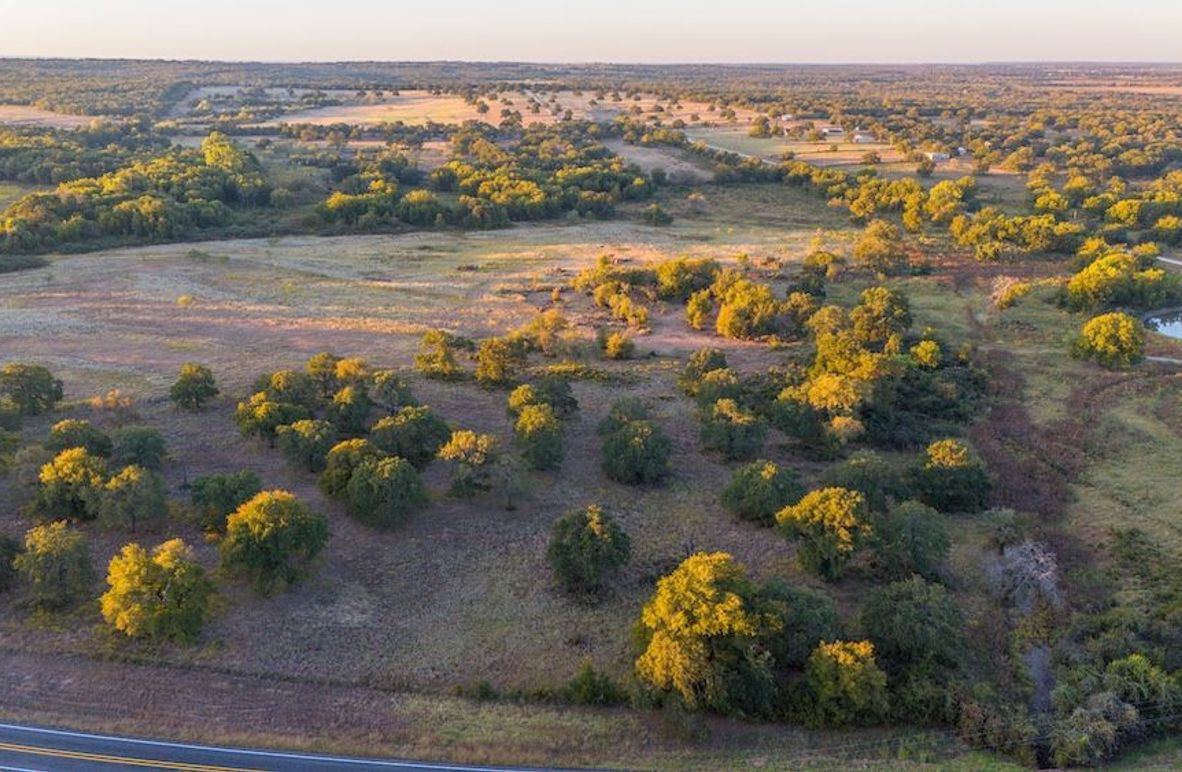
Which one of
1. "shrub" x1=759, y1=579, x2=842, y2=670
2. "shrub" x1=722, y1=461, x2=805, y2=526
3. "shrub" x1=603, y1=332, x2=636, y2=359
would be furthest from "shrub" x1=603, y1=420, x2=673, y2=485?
"shrub" x1=603, y1=332, x2=636, y2=359

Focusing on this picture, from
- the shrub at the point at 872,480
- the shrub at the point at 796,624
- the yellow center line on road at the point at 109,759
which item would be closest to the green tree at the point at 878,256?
the shrub at the point at 872,480

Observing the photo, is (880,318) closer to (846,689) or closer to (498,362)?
(498,362)

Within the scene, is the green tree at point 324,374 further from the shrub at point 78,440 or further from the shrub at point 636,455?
the shrub at point 636,455

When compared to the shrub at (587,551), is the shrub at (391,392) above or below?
above

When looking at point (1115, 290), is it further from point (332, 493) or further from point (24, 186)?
point (24, 186)

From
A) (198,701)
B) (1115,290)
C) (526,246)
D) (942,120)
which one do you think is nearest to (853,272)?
(1115,290)

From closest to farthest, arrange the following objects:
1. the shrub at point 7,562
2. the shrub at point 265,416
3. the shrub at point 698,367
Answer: the shrub at point 7,562 → the shrub at point 265,416 → the shrub at point 698,367

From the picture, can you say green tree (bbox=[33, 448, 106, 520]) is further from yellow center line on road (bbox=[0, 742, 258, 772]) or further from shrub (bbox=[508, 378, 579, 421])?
shrub (bbox=[508, 378, 579, 421])
